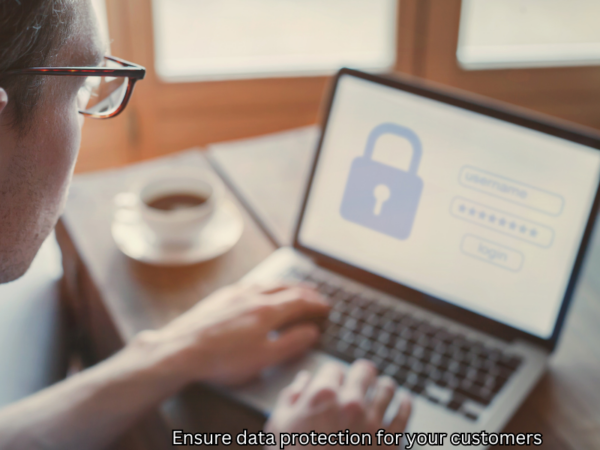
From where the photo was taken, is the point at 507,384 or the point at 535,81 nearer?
the point at 507,384

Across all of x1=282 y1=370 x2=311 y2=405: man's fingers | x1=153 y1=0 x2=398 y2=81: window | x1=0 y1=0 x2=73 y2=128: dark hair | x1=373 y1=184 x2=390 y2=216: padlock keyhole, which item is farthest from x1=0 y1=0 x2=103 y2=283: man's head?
x1=153 y1=0 x2=398 y2=81: window

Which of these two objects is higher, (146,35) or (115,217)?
(146,35)

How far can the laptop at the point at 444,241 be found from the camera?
0.76 m

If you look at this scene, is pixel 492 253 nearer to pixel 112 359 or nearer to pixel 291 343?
pixel 291 343

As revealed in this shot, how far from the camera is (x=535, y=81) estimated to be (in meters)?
2.56

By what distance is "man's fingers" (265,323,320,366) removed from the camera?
2.58 ft

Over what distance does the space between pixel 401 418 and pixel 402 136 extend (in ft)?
1.32

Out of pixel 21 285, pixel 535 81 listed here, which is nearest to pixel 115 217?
pixel 21 285

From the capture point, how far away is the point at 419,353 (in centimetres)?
79

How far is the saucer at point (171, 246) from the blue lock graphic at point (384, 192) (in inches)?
9.4

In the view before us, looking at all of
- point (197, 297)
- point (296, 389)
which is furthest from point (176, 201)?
point (296, 389)

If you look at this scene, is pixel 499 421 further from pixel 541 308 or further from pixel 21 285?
pixel 21 285

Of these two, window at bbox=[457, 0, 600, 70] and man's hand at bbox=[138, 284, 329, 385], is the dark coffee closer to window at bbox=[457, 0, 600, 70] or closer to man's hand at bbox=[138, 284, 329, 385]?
man's hand at bbox=[138, 284, 329, 385]

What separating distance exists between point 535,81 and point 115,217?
6.91 ft
